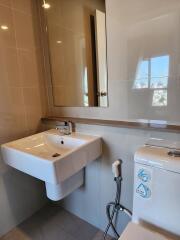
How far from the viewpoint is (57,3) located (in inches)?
60.5

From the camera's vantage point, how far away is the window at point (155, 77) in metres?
1.05

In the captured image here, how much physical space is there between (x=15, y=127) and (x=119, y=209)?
1.03 m

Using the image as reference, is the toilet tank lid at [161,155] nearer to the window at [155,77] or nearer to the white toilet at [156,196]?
the white toilet at [156,196]

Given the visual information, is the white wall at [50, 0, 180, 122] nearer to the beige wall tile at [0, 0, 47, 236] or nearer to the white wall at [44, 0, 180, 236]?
the white wall at [44, 0, 180, 236]

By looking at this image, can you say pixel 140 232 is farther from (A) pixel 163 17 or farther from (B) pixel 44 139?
(A) pixel 163 17

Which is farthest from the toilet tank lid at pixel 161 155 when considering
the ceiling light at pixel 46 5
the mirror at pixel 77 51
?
the ceiling light at pixel 46 5

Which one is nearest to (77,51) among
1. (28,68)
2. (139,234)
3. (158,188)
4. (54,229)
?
(28,68)

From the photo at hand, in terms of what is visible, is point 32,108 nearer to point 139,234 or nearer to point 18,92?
point 18,92

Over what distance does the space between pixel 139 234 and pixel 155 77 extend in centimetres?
87

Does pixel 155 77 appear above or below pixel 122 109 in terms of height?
above

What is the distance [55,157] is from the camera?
1023 millimetres

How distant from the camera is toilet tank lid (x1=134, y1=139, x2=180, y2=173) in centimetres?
85

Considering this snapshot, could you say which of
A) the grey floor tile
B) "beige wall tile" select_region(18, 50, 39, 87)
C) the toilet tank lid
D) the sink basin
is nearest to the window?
the toilet tank lid

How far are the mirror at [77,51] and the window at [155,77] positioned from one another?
27 cm
